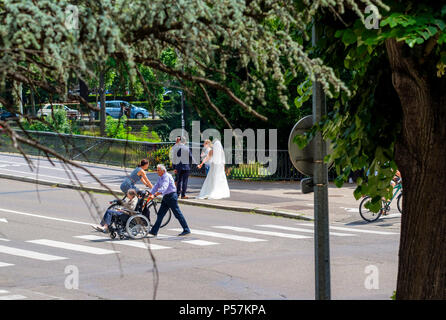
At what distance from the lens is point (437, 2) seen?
21.2 ft

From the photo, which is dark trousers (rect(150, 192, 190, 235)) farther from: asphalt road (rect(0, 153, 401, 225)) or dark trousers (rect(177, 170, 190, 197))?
dark trousers (rect(177, 170, 190, 197))

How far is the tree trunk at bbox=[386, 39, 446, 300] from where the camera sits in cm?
675

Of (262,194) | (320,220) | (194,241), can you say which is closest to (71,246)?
(194,241)

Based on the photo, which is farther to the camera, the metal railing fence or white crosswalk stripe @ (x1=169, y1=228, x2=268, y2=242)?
the metal railing fence

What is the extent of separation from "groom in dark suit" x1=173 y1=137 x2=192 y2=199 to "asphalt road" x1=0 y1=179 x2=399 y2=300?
2.65 meters

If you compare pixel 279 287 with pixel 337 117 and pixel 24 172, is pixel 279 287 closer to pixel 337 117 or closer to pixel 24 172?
pixel 337 117

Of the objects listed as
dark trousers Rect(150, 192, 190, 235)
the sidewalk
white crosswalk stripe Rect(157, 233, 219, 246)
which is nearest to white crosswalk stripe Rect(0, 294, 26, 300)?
white crosswalk stripe Rect(157, 233, 219, 246)

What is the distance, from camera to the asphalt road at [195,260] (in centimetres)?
1148

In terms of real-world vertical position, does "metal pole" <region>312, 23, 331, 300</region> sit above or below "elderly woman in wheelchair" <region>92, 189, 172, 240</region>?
above

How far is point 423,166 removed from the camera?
6852mm

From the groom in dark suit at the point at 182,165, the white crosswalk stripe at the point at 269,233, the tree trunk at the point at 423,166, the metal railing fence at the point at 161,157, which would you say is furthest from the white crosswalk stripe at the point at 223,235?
the tree trunk at the point at 423,166
